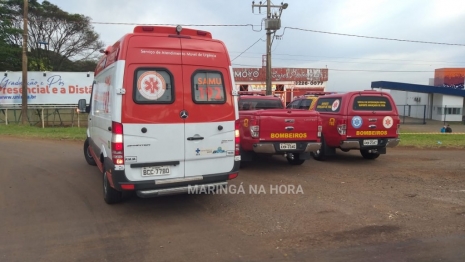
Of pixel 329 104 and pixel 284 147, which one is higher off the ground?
pixel 329 104

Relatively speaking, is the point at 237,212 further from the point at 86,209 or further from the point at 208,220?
the point at 86,209

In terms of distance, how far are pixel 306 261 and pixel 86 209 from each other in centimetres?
359

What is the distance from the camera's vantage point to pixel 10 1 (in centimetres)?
3206

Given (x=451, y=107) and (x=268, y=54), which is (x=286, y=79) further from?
(x=268, y=54)

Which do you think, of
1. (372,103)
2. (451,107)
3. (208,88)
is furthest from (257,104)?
(451,107)

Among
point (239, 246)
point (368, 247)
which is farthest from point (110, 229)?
point (368, 247)

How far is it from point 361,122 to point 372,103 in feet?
2.31

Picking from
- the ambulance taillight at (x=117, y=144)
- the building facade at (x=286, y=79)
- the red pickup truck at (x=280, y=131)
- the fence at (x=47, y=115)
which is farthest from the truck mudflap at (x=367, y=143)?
the building facade at (x=286, y=79)

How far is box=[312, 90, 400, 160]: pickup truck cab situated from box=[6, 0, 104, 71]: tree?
30999mm

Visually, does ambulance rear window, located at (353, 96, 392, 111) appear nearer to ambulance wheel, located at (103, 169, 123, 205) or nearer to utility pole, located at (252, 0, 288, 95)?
ambulance wheel, located at (103, 169, 123, 205)

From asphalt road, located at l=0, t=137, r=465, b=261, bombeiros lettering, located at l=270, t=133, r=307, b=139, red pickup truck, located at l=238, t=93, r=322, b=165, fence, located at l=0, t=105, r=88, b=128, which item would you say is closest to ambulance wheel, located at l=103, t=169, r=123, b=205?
asphalt road, located at l=0, t=137, r=465, b=261

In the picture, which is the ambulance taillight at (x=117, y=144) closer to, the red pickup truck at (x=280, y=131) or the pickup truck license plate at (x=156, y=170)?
the pickup truck license plate at (x=156, y=170)

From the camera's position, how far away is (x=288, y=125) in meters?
8.41

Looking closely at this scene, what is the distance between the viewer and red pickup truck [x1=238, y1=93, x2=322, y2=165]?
27.3 feet
